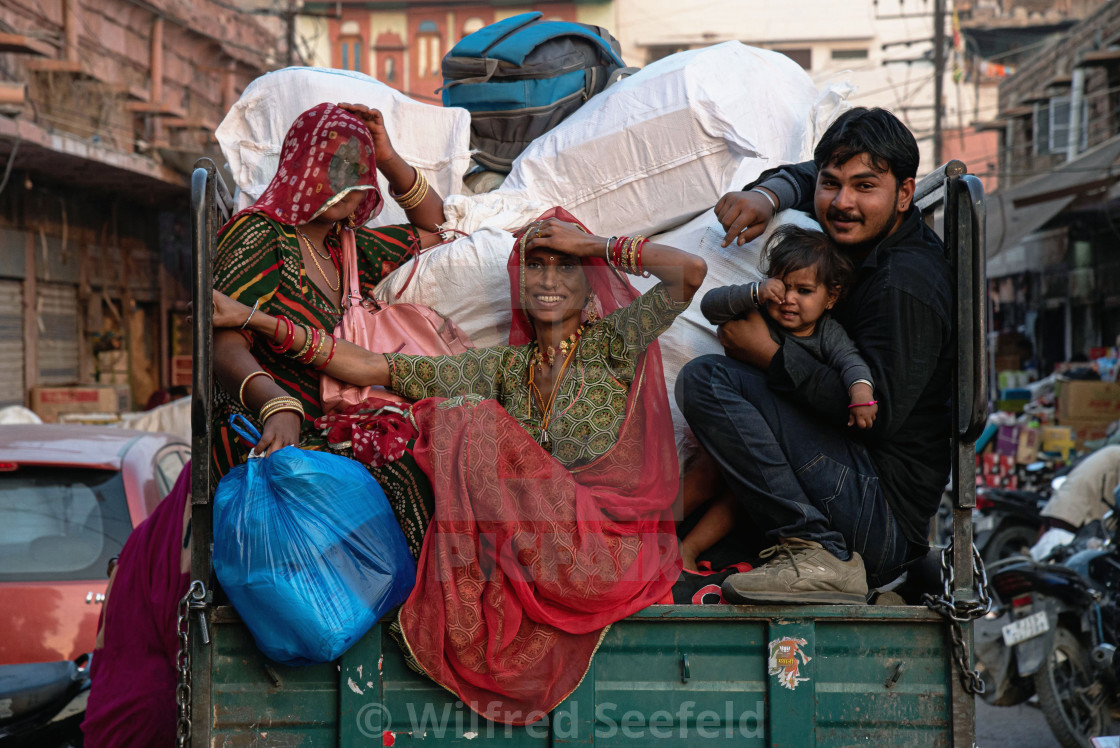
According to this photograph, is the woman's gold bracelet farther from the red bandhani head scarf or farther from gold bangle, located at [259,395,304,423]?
gold bangle, located at [259,395,304,423]

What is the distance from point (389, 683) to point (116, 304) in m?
13.2

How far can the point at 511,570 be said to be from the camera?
2287 mm

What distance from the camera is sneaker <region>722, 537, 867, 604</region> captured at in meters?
2.28

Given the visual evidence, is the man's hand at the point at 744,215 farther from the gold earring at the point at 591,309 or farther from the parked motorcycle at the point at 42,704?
the parked motorcycle at the point at 42,704

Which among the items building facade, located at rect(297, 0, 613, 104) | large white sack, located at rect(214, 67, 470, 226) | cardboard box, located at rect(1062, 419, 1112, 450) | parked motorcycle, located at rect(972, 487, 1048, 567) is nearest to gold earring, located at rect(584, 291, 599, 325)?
large white sack, located at rect(214, 67, 470, 226)

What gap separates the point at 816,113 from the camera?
3541mm

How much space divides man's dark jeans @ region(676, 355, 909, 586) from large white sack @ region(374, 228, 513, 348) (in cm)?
79

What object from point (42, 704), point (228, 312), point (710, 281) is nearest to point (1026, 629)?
point (710, 281)

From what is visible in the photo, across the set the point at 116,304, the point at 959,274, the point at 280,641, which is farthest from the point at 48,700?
the point at 116,304

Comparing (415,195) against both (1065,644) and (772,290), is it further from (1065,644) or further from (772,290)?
(1065,644)

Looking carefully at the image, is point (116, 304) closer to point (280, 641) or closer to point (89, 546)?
point (89, 546)

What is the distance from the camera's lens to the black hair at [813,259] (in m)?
2.59

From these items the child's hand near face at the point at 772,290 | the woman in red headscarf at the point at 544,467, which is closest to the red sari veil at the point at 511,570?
the woman in red headscarf at the point at 544,467

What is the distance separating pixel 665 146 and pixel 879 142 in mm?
842
